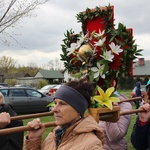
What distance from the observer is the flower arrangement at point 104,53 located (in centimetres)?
281

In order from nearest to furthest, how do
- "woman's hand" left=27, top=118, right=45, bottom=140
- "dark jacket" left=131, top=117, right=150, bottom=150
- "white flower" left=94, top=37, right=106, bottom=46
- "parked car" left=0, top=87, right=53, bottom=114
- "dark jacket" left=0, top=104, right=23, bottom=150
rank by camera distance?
"woman's hand" left=27, top=118, right=45, bottom=140 → "dark jacket" left=131, top=117, right=150, bottom=150 → "white flower" left=94, top=37, right=106, bottom=46 → "dark jacket" left=0, top=104, right=23, bottom=150 → "parked car" left=0, top=87, right=53, bottom=114

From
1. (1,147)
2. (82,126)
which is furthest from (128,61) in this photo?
(1,147)

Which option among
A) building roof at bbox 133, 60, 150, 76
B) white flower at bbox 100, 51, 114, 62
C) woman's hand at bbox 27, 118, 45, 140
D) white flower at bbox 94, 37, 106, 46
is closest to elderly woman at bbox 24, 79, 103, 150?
woman's hand at bbox 27, 118, 45, 140

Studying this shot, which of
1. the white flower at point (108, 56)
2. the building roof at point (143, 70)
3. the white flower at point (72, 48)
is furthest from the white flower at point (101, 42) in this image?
the building roof at point (143, 70)

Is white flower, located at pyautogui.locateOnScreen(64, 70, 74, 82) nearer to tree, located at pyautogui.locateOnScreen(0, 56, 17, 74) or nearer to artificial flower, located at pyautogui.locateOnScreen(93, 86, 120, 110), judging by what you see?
artificial flower, located at pyautogui.locateOnScreen(93, 86, 120, 110)

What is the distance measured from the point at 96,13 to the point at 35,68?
333ft

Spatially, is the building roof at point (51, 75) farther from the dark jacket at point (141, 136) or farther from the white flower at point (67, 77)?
the dark jacket at point (141, 136)

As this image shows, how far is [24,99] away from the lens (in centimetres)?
1462

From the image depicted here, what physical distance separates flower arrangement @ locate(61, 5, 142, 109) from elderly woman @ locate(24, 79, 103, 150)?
1.78 ft

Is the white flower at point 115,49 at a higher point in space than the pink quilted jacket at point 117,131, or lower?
higher

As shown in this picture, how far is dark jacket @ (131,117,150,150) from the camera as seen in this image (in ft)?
9.00

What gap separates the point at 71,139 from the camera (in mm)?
2010

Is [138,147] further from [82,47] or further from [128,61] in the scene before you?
[82,47]

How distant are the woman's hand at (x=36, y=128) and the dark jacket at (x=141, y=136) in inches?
39.1
